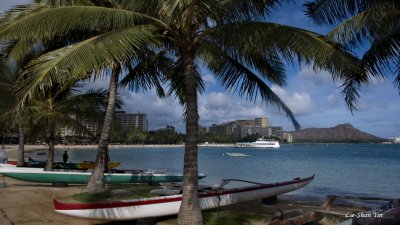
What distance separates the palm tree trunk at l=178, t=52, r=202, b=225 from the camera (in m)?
6.76

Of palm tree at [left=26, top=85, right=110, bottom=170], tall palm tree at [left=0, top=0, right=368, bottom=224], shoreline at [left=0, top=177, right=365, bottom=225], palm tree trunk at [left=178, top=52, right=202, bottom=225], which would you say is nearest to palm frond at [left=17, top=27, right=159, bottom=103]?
tall palm tree at [left=0, top=0, right=368, bottom=224]

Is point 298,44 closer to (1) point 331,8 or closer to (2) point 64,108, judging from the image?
(1) point 331,8

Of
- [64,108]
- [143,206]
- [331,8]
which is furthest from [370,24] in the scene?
[64,108]

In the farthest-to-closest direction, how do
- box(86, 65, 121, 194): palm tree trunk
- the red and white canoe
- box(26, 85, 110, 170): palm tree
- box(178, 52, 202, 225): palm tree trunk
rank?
box(26, 85, 110, 170): palm tree < box(86, 65, 121, 194): palm tree trunk < the red and white canoe < box(178, 52, 202, 225): palm tree trunk

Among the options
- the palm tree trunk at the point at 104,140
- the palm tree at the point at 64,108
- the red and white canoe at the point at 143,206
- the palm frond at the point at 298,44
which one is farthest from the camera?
the palm tree at the point at 64,108

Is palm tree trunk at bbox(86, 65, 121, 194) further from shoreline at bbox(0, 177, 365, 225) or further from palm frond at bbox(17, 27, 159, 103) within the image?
palm frond at bbox(17, 27, 159, 103)

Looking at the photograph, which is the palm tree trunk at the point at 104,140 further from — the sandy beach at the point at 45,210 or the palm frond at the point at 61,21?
the palm frond at the point at 61,21

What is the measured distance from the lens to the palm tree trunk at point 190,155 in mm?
6765

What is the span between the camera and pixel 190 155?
676cm

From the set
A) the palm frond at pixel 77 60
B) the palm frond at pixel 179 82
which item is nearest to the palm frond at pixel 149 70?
the palm frond at pixel 179 82

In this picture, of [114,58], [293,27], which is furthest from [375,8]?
[114,58]

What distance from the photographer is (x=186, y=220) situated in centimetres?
683

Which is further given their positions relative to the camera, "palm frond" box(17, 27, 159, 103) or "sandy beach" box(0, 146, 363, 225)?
"sandy beach" box(0, 146, 363, 225)

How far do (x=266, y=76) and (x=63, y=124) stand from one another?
7.91 meters
